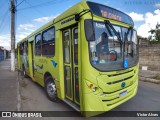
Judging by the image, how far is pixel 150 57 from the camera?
11.7 meters

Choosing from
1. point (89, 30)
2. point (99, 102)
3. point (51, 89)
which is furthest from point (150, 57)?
point (89, 30)

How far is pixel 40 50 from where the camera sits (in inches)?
274

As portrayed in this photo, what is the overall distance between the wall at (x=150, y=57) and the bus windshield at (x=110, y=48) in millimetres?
7269

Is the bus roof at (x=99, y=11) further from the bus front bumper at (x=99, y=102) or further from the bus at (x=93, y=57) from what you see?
the bus front bumper at (x=99, y=102)

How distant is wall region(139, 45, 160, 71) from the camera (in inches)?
438

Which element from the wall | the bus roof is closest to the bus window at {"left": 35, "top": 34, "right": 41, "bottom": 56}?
the bus roof

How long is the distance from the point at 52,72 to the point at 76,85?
1.50m

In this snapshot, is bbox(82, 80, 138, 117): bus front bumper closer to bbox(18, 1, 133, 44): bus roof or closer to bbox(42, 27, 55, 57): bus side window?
bbox(18, 1, 133, 44): bus roof

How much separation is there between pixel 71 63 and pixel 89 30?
3.86 feet

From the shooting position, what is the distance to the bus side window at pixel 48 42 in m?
5.48

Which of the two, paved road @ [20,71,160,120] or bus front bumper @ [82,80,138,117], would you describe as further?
paved road @ [20,71,160,120]

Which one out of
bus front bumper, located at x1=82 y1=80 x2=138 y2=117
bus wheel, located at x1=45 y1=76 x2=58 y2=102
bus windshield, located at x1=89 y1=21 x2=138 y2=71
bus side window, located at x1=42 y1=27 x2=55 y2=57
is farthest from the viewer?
bus wheel, located at x1=45 y1=76 x2=58 y2=102

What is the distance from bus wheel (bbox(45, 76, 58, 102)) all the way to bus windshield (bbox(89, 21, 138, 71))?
2.27 meters

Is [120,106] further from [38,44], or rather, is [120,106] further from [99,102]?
[38,44]
